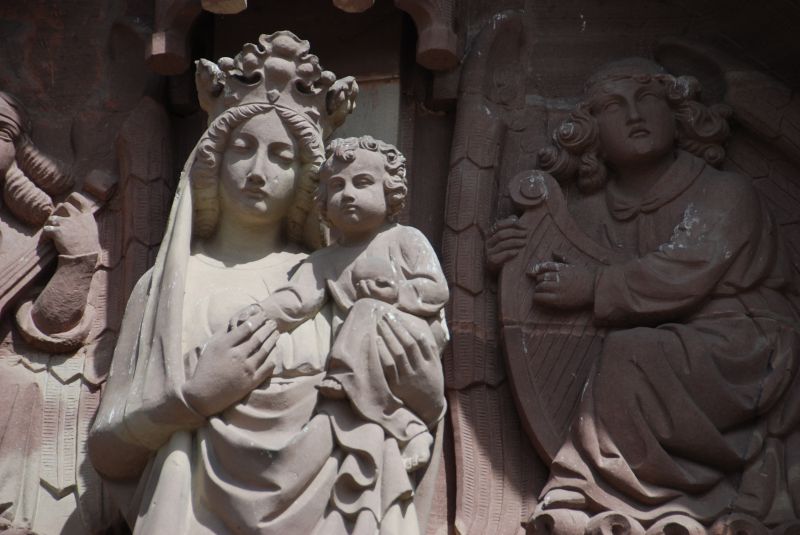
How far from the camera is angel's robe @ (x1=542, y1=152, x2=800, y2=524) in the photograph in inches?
291

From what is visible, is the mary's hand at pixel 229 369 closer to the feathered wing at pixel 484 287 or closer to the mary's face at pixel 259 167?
the mary's face at pixel 259 167

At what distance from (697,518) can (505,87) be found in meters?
1.77

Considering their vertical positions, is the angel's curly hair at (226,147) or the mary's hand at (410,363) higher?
the angel's curly hair at (226,147)

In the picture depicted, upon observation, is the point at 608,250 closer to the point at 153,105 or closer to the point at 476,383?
the point at 476,383

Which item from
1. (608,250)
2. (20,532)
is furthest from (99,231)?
(608,250)

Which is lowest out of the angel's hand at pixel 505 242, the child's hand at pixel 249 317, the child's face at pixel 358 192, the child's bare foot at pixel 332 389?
the child's bare foot at pixel 332 389

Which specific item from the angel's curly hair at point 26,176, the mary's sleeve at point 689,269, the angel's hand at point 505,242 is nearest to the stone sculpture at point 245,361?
the angel's hand at point 505,242

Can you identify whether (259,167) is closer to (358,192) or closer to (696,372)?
(358,192)

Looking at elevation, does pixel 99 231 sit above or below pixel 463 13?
Result: below

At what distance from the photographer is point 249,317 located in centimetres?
716

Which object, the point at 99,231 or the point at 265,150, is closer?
the point at 265,150

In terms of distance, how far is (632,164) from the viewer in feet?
26.1

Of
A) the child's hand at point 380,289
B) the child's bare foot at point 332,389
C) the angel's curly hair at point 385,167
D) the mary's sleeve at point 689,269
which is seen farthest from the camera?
the mary's sleeve at point 689,269

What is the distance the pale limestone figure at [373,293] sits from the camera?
23.3 feet
